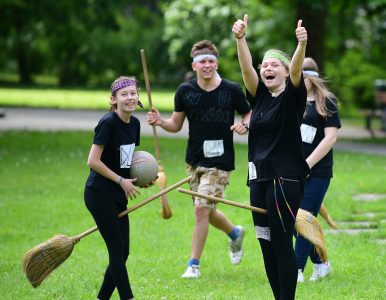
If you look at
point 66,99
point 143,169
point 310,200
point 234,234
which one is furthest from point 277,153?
point 66,99

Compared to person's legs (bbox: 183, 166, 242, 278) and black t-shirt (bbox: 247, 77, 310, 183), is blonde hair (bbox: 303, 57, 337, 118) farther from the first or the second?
black t-shirt (bbox: 247, 77, 310, 183)

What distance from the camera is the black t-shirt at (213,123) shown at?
349 inches

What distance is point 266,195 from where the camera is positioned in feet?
21.8

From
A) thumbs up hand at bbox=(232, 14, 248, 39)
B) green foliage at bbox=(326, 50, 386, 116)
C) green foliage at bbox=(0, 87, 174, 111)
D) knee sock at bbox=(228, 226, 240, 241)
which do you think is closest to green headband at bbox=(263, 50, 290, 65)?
thumbs up hand at bbox=(232, 14, 248, 39)

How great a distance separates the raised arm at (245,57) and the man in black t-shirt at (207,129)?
213 centimetres

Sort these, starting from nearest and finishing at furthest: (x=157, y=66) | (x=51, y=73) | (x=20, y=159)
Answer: (x=20, y=159) → (x=157, y=66) → (x=51, y=73)

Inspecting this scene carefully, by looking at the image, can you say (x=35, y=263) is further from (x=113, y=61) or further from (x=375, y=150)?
(x=113, y=61)

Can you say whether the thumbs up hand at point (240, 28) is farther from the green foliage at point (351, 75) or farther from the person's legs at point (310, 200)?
the green foliage at point (351, 75)

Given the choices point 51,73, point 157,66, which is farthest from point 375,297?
point 51,73

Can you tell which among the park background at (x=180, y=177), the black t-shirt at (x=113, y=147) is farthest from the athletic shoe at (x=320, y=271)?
the black t-shirt at (x=113, y=147)

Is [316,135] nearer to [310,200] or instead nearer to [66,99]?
[310,200]

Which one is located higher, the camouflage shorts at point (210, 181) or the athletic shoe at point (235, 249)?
the camouflage shorts at point (210, 181)

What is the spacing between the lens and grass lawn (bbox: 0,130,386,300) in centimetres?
817

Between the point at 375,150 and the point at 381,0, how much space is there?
3.36m
